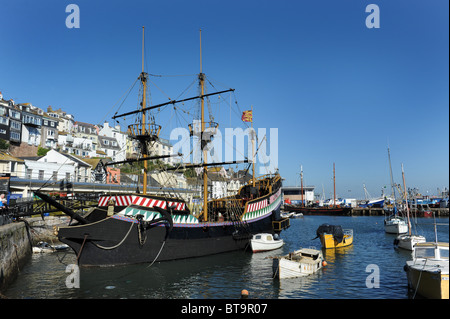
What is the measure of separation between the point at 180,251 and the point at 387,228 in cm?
3971

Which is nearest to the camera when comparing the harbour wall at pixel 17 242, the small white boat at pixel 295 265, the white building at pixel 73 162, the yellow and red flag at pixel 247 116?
the harbour wall at pixel 17 242

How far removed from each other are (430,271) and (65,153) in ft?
230

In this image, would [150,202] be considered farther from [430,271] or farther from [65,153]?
[65,153]

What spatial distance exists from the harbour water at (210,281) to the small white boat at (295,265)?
0.46m

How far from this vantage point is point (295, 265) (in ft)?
74.6

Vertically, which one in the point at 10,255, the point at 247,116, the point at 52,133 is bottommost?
the point at 10,255

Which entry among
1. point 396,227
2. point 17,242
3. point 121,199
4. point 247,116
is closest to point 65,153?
point 247,116

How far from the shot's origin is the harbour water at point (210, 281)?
18.9 meters

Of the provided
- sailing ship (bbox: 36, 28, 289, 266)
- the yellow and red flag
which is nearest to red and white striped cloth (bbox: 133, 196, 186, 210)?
sailing ship (bbox: 36, 28, 289, 266)

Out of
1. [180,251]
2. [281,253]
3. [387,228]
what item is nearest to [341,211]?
[387,228]

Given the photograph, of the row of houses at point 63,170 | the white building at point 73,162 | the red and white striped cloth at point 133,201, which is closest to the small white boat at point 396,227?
the row of houses at point 63,170

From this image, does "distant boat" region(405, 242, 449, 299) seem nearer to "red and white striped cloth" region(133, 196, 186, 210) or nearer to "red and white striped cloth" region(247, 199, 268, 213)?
"red and white striped cloth" region(133, 196, 186, 210)

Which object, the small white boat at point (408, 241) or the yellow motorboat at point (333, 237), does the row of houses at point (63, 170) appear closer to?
the yellow motorboat at point (333, 237)

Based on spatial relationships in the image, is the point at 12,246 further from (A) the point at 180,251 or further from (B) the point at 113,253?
(A) the point at 180,251
